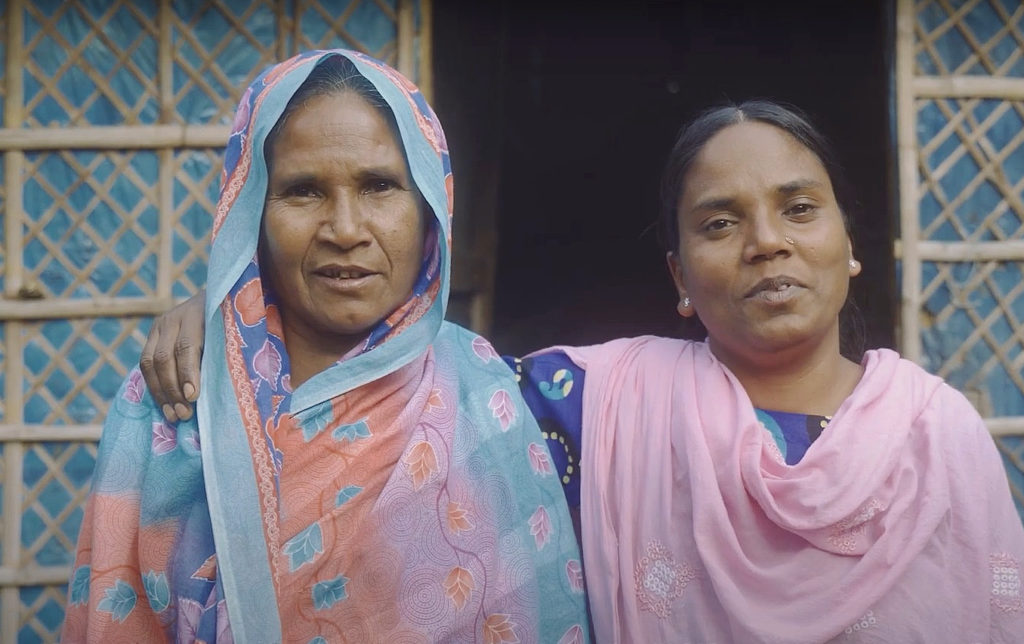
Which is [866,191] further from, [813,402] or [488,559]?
[488,559]

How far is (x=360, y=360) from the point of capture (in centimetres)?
195

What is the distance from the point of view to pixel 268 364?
198 cm

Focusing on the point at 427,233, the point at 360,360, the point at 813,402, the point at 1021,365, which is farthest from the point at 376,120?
the point at 1021,365

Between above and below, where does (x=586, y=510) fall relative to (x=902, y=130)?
below

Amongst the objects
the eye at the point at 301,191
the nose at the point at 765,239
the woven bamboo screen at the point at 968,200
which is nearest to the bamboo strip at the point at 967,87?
the woven bamboo screen at the point at 968,200

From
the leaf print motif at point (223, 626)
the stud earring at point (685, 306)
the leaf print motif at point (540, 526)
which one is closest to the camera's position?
the leaf print motif at point (223, 626)

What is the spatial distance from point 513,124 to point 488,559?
3175 mm

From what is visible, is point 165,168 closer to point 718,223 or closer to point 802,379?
point 718,223

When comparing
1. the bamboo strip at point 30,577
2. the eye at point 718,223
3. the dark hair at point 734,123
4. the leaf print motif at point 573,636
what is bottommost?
the bamboo strip at point 30,577

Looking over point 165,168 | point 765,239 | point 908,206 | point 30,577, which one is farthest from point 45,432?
point 908,206

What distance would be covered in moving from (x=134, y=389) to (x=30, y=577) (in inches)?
58.3

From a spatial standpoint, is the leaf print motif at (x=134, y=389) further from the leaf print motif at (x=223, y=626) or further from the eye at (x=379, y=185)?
the eye at (x=379, y=185)

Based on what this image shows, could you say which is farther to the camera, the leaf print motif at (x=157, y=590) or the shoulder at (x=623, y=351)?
the shoulder at (x=623, y=351)

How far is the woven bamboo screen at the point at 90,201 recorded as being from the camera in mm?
3047
